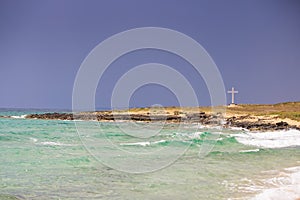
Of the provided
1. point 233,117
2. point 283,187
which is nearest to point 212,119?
point 233,117

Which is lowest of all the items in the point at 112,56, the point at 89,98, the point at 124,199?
the point at 124,199

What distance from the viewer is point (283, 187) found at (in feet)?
31.6

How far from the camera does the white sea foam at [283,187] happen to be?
8586mm

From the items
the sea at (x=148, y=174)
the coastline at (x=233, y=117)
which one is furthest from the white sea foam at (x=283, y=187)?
the coastline at (x=233, y=117)

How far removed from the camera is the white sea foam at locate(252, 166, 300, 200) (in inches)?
338

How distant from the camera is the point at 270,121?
117 feet

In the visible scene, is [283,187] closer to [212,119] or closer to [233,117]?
[233,117]

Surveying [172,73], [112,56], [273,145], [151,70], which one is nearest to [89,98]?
[112,56]

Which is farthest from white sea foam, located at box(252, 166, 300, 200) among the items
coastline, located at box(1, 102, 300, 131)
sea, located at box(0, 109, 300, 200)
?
coastline, located at box(1, 102, 300, 131)

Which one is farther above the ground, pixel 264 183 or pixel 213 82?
pixel 213 82

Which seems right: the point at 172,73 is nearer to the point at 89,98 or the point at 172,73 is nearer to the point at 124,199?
the point at 89,98

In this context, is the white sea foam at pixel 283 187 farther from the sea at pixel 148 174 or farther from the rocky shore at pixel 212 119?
the rocky shore at pixel 212 119

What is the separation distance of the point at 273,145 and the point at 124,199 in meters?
14.2

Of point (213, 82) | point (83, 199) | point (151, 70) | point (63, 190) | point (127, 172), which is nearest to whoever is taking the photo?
point (83, 199)
